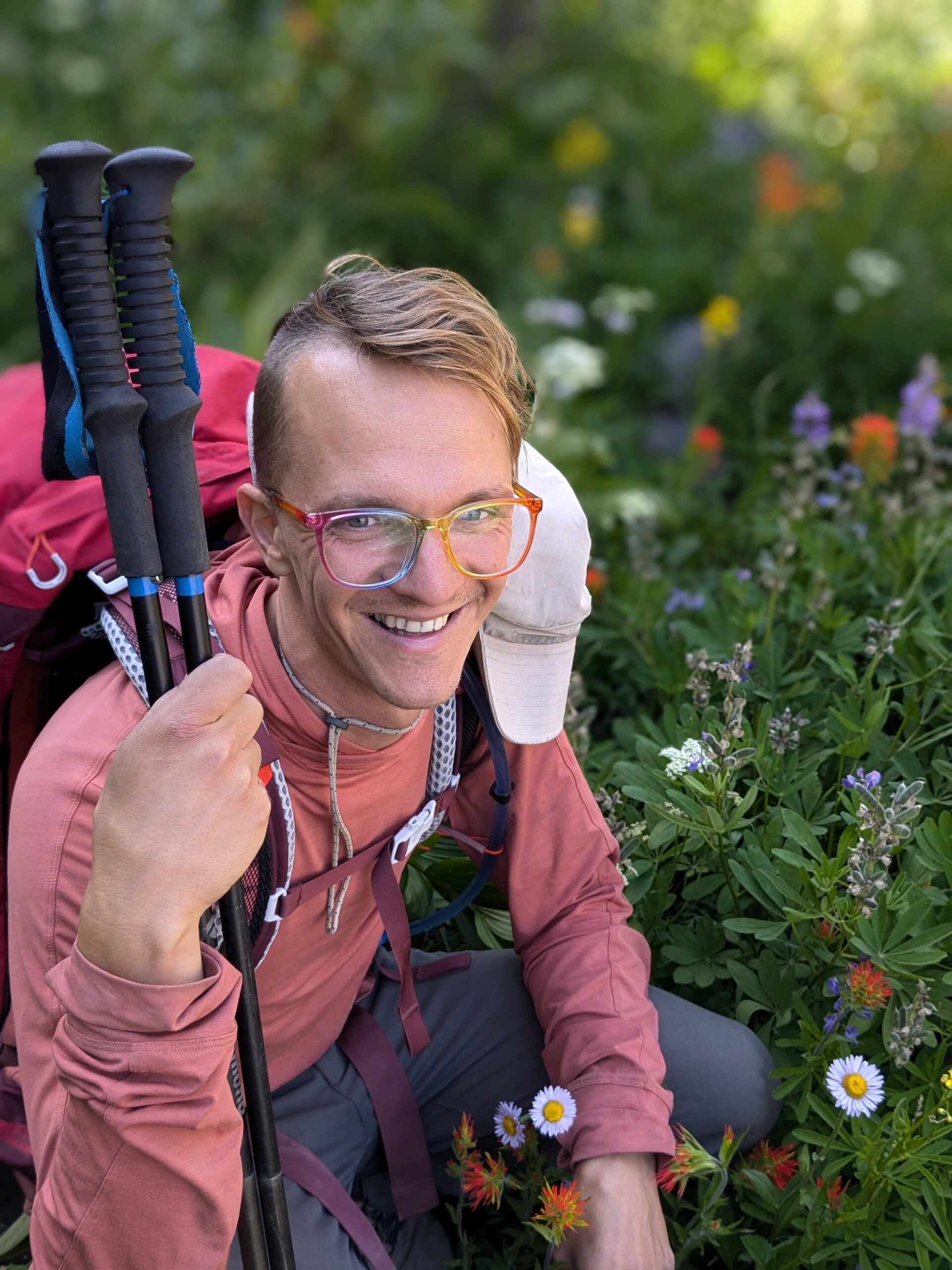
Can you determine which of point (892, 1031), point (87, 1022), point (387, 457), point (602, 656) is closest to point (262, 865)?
point (87, 1022)

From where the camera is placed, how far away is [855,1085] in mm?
1695

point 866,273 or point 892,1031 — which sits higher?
point 892,1031

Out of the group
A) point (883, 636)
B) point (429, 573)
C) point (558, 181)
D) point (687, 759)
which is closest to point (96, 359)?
point (429, 573)

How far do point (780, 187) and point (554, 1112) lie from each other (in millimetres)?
5043

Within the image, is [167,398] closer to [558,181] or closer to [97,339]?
[97,339]

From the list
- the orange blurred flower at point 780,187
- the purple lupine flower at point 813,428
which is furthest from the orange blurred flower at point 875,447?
the orange blurred flower at point 780,187

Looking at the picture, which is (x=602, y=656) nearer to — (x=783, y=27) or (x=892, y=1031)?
(x=892, y=1031)

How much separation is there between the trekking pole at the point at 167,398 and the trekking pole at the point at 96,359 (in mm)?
25

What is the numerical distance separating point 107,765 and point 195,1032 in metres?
0.36

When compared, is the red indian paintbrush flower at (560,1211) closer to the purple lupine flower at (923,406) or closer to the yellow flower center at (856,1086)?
the yellow flower center at (856,1086)

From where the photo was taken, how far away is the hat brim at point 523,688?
6.45 feet

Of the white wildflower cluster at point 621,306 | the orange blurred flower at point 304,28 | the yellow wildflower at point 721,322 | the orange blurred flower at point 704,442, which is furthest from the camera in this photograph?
the orange blurred flower at point 304,28

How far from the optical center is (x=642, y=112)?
24.5 ft

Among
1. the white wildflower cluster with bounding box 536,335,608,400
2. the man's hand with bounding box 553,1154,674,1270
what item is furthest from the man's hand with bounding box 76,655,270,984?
the white wildflower cluster with bounding box 536,335,608,400
